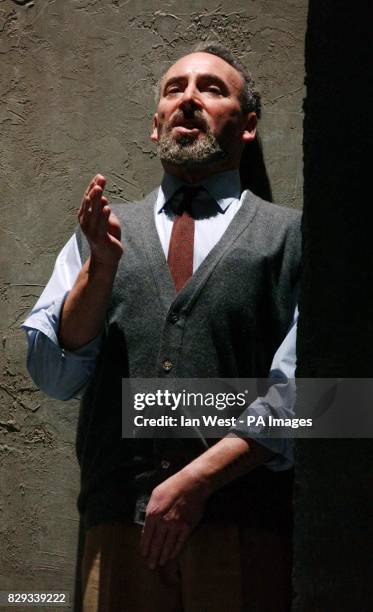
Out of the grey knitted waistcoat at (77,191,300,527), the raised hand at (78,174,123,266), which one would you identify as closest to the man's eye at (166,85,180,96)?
the grey knitted waistcoat at (77,191,300,527)

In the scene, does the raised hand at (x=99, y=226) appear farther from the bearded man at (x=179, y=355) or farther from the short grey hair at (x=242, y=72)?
the short grey hair at (x=242, y=72)

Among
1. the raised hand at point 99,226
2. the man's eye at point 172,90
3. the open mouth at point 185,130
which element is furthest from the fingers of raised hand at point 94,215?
the man's eye at point 172,90

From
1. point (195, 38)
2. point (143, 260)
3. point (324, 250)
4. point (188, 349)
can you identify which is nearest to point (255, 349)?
point (188, 349)

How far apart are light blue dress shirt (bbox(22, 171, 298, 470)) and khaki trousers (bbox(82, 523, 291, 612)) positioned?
171 mm

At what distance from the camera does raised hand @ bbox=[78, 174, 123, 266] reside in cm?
233

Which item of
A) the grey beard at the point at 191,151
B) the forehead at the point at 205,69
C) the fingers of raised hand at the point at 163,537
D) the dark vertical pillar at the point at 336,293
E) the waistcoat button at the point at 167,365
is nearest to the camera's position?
the dark vertical pillar at the point at 336,293

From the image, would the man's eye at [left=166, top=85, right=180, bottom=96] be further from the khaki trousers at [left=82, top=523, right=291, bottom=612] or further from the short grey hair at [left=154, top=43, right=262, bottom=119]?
the khaki trousers at [left=82, top=523, right=291, bottom=612]

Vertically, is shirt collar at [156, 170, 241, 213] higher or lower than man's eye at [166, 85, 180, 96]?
lower

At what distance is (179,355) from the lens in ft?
7.92

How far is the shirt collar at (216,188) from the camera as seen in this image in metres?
2.67

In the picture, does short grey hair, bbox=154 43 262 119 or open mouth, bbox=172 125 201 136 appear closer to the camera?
open mouth, bbox=172 125 201 136

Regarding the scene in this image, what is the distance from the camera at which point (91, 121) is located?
3.00 m

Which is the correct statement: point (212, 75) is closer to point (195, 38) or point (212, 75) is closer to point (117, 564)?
point (195, 38)

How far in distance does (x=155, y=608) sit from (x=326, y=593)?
0.66 metres
